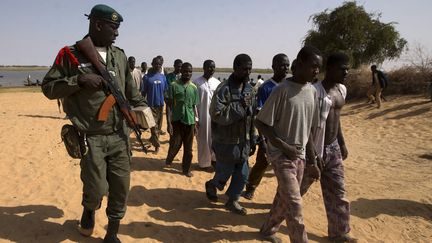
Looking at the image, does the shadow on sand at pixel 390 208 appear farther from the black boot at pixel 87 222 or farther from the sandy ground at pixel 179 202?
the black boot at pixel 87 222

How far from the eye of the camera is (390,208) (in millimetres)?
4945

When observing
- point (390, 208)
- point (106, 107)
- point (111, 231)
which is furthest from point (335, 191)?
point (106, 107)

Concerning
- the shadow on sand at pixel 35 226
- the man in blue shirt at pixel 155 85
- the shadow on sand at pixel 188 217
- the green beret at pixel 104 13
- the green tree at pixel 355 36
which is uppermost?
the green tree at pixel 355 36

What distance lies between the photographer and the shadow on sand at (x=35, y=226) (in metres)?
3.78

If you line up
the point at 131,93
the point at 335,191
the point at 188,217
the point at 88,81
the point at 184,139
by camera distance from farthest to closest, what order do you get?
1. the point at 184,139
2. the point at 188,217
3. the point at 335,191
4. the point at 131,93
5. the point at 88,81

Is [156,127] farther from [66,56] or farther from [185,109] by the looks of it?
[66,56]

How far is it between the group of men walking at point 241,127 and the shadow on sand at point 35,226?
0.80 feet

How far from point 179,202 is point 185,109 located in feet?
5.25

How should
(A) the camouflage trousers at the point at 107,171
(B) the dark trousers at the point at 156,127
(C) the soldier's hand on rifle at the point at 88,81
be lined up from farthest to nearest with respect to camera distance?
(B) the dark trousers at the point at 156,127 → (A) the camouflage trousers at the point at 107,171 → (C) the soldier's hand on rifle at the point at 88,81

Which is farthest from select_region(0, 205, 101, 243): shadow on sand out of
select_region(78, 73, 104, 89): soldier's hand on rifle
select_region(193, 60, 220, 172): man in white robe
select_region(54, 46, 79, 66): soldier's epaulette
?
select_region(193, 60, 220, 172): man in white robe

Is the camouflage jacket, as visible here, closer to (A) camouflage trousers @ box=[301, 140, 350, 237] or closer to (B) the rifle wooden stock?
(B) the rifle wooden stock

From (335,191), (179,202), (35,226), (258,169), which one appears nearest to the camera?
(335,191)

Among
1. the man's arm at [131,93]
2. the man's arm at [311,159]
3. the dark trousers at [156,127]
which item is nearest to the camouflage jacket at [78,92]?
the man's arm at [131,93]

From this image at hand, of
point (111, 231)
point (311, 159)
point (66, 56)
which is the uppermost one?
point (66, 56)
